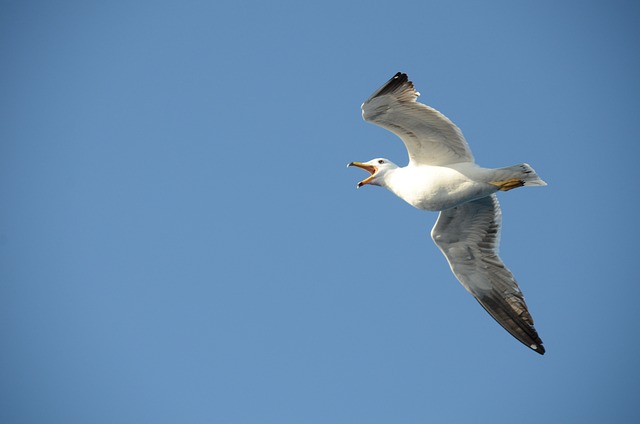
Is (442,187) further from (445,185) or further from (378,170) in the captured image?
(378,170)

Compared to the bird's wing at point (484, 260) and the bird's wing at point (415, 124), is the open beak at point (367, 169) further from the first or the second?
the bird's wing at point (484, 260)

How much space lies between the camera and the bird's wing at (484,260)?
33.8 feet

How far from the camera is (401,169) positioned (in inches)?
392

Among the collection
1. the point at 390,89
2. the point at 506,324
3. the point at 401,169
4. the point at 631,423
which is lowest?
the point at 631,423

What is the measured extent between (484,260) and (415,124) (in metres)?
2.68

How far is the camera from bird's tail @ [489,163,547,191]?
8.95 metres

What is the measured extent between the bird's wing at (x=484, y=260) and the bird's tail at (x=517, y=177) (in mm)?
989

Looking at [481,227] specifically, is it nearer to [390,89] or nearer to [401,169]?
[401,169]

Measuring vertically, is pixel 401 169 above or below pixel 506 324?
above

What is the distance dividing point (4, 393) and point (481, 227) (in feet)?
274

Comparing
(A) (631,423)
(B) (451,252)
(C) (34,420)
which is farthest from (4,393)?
(B) (451,252)

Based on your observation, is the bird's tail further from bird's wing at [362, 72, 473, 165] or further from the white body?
bird's wing at [362, 72, 473, 165]

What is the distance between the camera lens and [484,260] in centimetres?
1059

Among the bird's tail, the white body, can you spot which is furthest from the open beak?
the bird's tail
